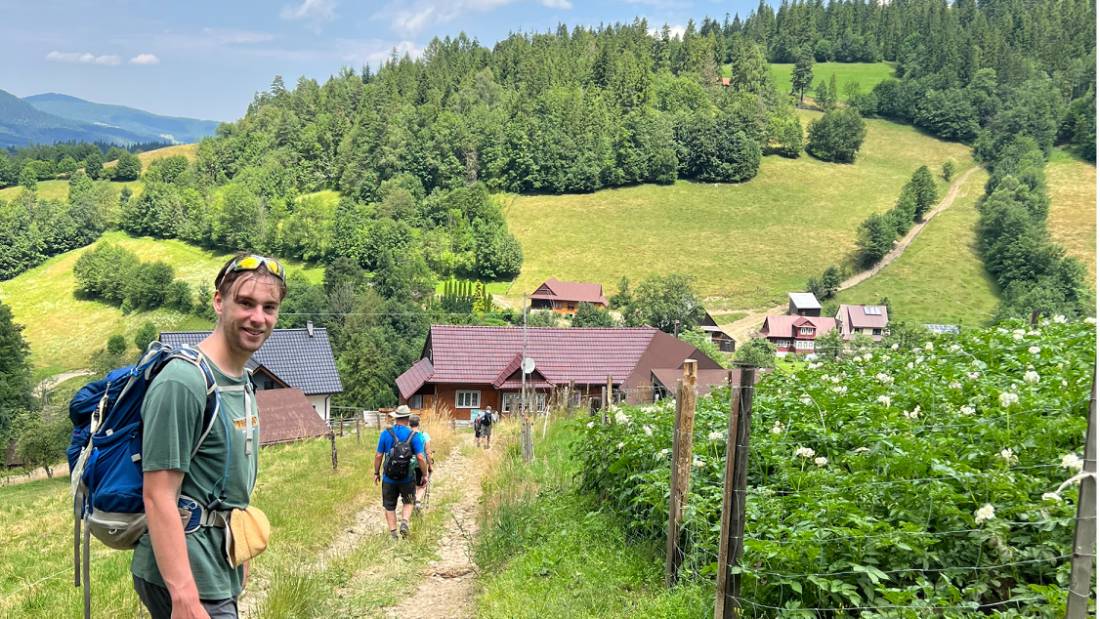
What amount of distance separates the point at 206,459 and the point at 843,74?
523ft

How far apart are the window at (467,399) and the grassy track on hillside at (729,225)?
130 feet

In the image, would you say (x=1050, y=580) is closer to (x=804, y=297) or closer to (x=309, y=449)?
(x=309, y=449)

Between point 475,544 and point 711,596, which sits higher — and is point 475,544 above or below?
below

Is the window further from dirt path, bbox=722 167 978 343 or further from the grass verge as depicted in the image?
dirt path, bbox=722 167 978 343

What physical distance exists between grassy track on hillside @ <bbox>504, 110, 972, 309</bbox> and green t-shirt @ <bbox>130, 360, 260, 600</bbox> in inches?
2863

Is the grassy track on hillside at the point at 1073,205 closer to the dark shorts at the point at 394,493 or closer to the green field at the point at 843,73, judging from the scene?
the green field at the point at 843,73

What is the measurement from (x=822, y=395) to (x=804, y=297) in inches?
2714

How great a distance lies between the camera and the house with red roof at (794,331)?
66.0 meters

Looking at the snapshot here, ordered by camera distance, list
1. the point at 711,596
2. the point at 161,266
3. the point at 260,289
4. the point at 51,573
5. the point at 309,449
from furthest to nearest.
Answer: the point at 161,266 → the point at 309,449 → the point at 51,573 → the point at 711,596 → the point at 260,289

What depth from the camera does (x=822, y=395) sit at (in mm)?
6168

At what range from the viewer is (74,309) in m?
85.9

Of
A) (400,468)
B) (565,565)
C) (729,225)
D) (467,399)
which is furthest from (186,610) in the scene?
(729,225)

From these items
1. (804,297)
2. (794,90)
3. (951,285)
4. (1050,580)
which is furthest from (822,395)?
(794,90)

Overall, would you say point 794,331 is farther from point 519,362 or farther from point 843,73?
point 843,73
